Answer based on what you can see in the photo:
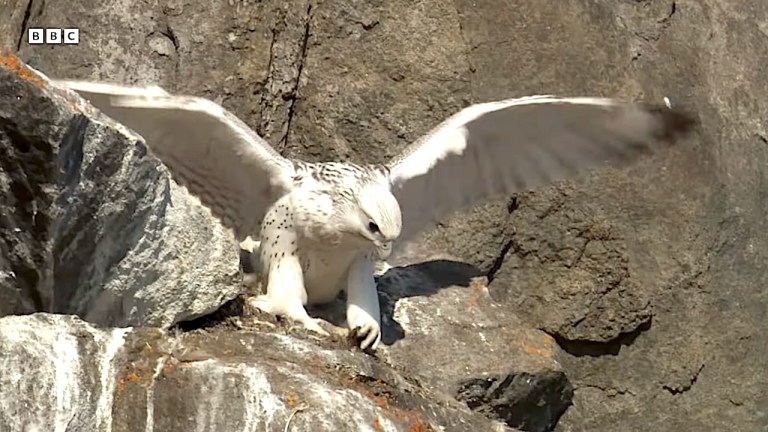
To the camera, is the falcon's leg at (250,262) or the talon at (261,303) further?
the falcon's leg at (250,262)

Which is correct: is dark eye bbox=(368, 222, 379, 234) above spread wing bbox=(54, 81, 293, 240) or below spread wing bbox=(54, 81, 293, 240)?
below

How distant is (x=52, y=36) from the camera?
5758 millimetres

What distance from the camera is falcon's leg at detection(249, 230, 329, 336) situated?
4.74 meters

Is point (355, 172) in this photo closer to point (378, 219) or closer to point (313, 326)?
point (378, 219)

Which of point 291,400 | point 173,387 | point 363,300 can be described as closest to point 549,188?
point 363,300

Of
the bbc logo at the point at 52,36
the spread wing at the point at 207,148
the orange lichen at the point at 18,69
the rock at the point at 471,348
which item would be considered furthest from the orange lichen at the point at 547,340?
the orange lichen at the point at 18,69

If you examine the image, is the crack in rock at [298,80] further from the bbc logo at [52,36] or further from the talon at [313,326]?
the talon at [313,326]

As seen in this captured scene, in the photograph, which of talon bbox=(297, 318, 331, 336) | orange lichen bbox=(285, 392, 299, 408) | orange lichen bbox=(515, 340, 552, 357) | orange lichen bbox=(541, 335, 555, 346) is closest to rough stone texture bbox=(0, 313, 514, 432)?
orange lichen bbox=(285, 392, 299, 408)

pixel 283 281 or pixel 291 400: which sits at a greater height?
pixel 283 281

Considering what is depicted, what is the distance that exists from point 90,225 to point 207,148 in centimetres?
127

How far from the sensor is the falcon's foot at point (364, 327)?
4703mm

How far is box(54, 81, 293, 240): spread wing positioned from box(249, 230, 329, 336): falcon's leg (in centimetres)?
17

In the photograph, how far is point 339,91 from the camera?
591 cm

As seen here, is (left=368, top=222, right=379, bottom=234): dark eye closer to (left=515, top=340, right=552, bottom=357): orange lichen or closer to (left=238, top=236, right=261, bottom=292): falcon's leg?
(left=238, top=236, right=261, bottom=292): falcon's leg
